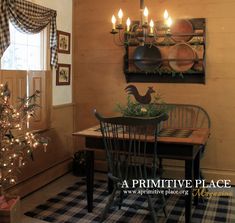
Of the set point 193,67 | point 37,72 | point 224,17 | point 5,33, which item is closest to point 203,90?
point 193,67

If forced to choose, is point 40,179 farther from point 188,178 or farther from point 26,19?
point 188,178

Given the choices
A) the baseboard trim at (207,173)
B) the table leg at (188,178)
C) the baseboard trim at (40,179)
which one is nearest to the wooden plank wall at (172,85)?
the baseboard trim at (207,173)

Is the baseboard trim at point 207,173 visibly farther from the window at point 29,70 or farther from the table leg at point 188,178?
the window at point 29,70

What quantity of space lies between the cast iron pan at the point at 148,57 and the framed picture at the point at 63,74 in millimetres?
Answer: 969

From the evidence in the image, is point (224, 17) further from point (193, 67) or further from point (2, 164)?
point (2, 164)

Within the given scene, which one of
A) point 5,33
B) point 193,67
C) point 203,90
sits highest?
point 5,33

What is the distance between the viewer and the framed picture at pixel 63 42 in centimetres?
431

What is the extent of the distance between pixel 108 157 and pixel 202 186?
141 centimetres

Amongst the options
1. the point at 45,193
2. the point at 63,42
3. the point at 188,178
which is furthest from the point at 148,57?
the point at 45,193

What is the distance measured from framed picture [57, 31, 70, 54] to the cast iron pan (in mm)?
958

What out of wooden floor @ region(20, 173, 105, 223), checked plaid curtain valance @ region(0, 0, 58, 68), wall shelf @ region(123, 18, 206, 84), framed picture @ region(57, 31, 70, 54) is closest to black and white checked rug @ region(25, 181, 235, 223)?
wooden floor @ region(20, 173, 105, 223)

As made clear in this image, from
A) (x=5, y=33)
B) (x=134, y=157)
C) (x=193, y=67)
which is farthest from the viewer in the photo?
(x=193, y=67)

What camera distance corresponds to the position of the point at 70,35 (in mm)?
→ 4582

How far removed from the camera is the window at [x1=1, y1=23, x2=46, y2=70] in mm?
3518
